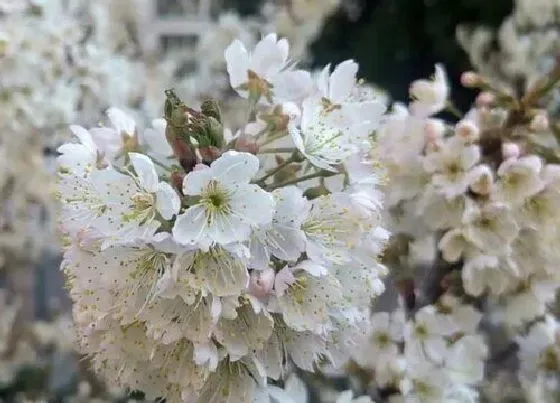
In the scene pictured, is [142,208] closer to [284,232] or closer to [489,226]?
[284,232]

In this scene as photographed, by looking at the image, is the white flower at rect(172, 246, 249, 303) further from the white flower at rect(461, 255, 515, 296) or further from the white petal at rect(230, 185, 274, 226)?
the white flower at rect(461, 255, 515, 296)

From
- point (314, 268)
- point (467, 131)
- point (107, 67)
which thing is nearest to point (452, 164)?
point (467, 131)

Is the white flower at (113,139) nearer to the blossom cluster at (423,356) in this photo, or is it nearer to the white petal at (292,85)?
the white petal at (292,85)

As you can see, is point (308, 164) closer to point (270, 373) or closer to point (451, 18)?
point (270, 373)

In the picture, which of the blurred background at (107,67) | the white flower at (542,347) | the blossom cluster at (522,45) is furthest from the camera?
the blossom cluster at (522,45)

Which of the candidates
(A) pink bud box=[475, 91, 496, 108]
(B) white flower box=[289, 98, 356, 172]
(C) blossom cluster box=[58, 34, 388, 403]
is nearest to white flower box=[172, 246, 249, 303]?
(C) blossom cluster box=[58, 34, 388, 403]

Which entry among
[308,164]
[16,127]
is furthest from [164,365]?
[16,127]

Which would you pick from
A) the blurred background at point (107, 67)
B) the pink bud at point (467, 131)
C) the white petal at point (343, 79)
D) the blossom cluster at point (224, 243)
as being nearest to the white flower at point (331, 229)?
the blossom cluster at point (224, 243)
